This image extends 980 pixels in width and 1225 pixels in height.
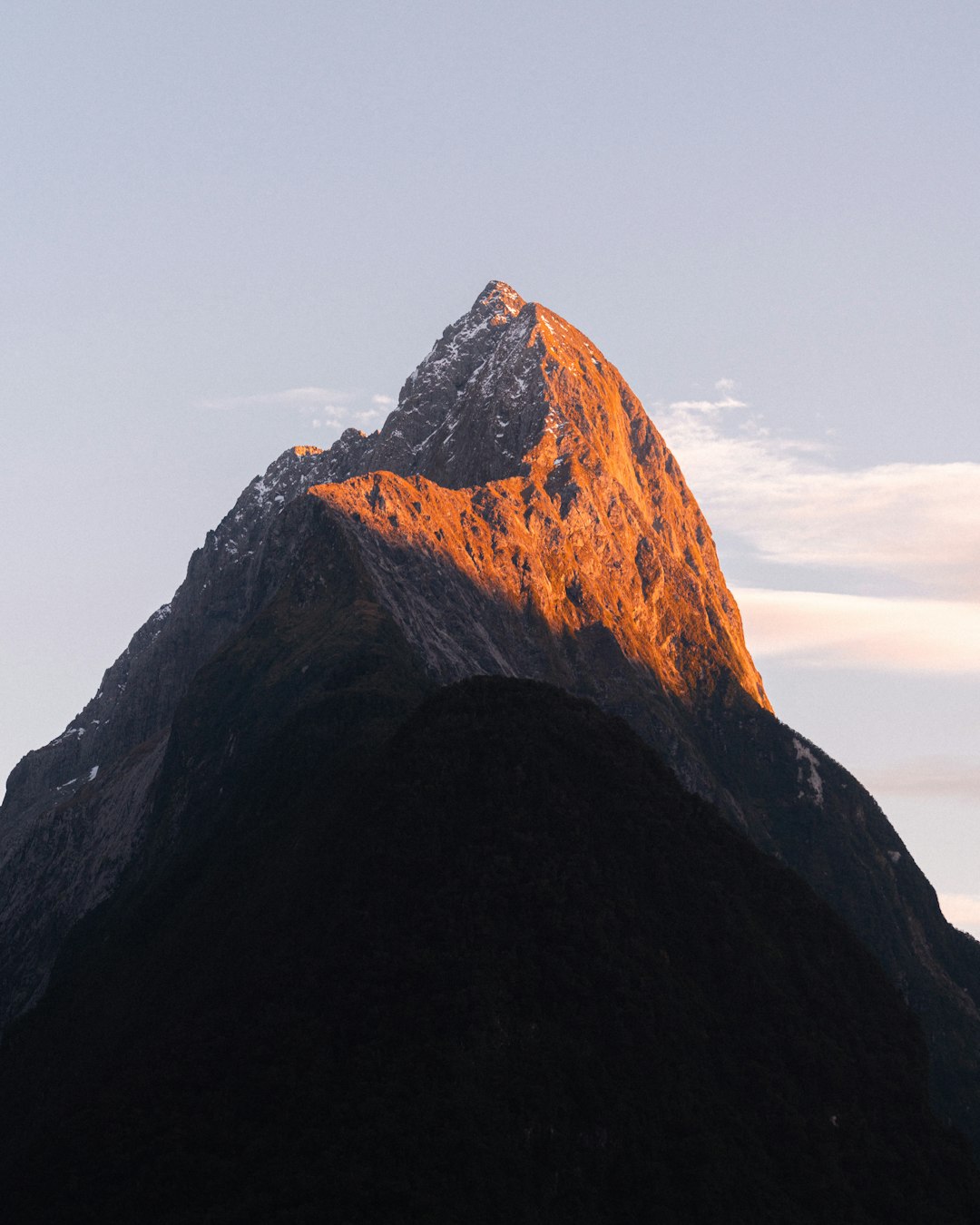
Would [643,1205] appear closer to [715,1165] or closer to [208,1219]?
[715,1165]

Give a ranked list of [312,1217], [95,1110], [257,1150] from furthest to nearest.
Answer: [95,1110] → [257,1150] → [312,1217]

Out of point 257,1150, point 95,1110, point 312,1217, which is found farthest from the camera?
point 95,1110

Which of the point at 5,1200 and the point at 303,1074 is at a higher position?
the point at 303,1074

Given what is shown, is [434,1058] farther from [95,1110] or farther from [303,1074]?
[95,1110]

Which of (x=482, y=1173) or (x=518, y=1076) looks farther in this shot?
(x=518, y=1076)

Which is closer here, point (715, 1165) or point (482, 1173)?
point (482, 1173)

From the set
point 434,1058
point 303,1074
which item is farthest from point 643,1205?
point 303,1074

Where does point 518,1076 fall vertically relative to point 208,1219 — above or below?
above

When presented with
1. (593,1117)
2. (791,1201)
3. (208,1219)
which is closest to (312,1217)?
(208,1219)
